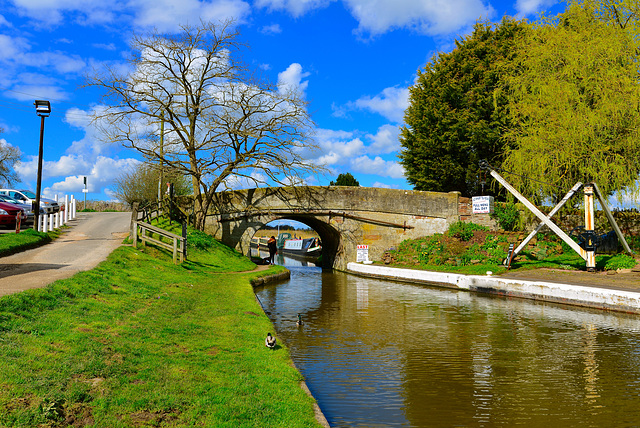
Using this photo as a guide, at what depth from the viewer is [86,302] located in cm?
868

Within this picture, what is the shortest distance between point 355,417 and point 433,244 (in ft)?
68.5

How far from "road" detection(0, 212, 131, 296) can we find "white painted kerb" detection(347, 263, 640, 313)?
1371 cm

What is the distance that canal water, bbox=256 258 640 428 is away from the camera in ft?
19.1

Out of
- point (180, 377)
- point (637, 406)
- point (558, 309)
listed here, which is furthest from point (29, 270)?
point (558, 309)

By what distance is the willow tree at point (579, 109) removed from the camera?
20016mm

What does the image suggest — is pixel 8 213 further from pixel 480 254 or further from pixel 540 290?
pixel 540 290

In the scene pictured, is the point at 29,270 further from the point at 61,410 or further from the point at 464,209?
the point at 464,209

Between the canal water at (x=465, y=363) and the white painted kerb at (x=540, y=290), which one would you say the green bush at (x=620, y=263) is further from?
the canal water at (x=465, y=363)

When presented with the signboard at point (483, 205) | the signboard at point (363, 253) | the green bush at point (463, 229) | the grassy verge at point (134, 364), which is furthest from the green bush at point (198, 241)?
the signboard at point (483, 205)

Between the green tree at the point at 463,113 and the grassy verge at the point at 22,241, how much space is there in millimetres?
23556

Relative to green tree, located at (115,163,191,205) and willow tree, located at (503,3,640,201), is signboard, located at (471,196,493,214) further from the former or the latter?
green tree, located at (115,163,191,205)

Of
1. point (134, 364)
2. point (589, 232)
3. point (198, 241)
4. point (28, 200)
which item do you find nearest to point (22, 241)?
point (198, 241)

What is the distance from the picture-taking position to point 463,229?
26.0 m

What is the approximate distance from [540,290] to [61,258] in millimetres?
16292
